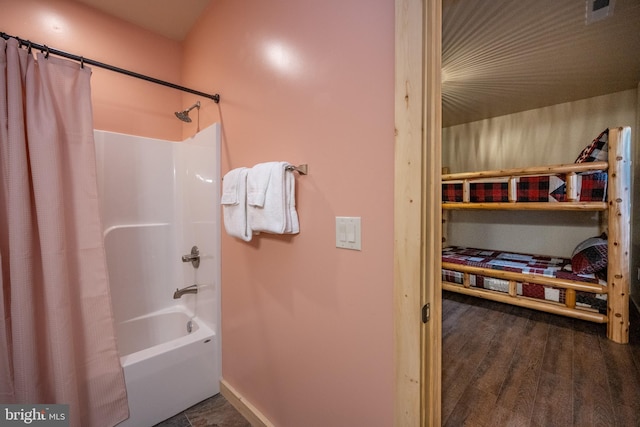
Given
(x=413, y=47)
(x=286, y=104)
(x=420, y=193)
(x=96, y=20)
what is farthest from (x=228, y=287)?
(x=96, y=20)

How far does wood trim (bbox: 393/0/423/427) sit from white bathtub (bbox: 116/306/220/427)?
133cm

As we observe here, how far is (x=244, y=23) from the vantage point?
4.93 ft

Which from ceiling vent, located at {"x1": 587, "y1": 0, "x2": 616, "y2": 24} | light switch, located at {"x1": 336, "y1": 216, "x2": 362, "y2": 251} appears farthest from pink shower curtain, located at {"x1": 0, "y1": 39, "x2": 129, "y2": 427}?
ceiling vent, located at {"x1": 587, "y1": 0, "x2": 616, "y2": 24}

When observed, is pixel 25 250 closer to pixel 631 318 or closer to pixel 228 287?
pixel 228 287

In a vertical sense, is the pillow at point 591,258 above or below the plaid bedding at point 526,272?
above

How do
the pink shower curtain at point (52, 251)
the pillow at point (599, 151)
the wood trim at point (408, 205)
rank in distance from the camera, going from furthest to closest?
the pillow at point (599, 151), the pink shower curtain at point (52, 251), the wood trim at point (408, 205)

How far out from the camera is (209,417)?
60.9 inches

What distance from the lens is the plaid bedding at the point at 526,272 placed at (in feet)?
7.22

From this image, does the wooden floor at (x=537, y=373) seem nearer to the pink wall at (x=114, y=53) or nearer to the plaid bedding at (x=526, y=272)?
the plaid bedding at (x=526, y=272)

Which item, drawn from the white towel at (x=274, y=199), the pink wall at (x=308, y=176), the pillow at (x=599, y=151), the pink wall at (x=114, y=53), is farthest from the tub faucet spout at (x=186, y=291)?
the pillow at (x=599, y=151)

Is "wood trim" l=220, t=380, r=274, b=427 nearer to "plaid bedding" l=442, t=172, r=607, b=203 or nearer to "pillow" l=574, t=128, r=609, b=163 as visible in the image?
"plaid bedding" l=442, t=172, r=607, b=203

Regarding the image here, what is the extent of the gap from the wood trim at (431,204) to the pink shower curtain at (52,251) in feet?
4.92

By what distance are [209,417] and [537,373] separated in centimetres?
212

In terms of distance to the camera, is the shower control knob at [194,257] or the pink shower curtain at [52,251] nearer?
the pink shower curtain at [52,251]
